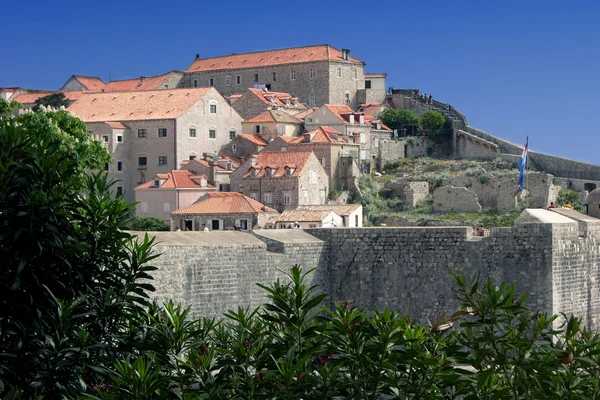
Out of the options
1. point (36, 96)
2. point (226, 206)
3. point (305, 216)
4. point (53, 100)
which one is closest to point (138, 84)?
point (36, 96)

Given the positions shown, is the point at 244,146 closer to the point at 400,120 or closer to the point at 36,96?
the point at 400,120

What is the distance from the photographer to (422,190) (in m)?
66.7

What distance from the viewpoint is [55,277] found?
38.4ft

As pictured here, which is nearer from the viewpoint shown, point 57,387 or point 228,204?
point 57,387

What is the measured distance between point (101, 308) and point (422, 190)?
5541cm

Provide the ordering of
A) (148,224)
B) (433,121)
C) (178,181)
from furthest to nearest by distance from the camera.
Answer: (433,121) → (178,181) → (148,224)

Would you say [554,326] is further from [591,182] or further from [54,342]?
[591,182]

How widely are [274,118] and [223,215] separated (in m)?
21.1

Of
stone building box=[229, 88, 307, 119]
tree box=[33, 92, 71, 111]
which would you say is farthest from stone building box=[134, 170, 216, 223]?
tree box=[33, 92, 71, 111]

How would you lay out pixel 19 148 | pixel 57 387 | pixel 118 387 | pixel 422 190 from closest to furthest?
pixel 118 387 → pixel 57 387 → pixel 19 148 → pixel 422 190

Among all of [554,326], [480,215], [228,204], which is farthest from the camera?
[480,215]

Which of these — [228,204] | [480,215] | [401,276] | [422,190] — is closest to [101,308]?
[401,276]

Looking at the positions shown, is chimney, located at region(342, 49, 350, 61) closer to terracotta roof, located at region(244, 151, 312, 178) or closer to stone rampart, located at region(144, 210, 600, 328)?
terracotta roof, located at region(244, 151, 312, 178)

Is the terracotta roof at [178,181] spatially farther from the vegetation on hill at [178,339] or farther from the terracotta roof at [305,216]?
the vegetation on hill at [178,339]
